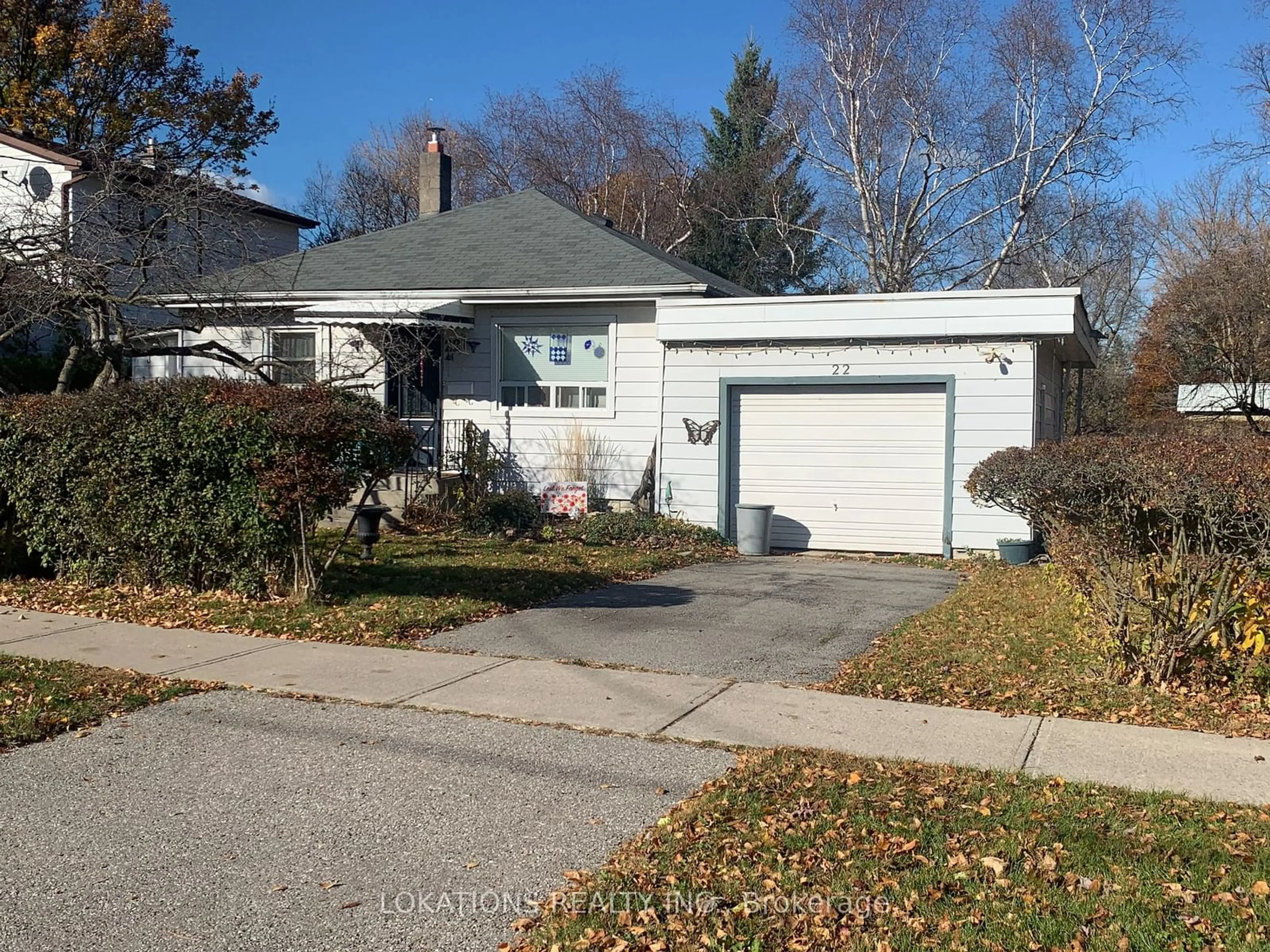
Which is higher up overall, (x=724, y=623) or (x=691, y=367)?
(x=691, y=367)

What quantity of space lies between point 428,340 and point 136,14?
18.8 m

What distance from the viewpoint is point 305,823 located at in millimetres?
4832

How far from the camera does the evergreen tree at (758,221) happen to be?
112 ft

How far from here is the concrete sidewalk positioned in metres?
5.61

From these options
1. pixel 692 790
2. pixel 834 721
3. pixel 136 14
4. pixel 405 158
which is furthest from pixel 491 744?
pixel 405 158

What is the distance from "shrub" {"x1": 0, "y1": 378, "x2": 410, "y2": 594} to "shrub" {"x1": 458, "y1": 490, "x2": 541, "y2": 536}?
15.6 feet

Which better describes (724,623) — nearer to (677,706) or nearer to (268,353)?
(677,706)

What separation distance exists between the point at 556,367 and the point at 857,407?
467cm

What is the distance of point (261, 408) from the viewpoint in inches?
365

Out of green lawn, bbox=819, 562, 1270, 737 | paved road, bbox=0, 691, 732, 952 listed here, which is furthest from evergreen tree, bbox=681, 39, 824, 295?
paved road, bbox=0, 691, 732, 952

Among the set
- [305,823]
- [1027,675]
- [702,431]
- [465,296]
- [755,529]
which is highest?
[465,296]

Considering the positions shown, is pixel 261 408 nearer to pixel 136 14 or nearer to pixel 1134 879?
pixel 1134 879

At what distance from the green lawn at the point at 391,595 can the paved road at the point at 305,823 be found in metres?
2.32

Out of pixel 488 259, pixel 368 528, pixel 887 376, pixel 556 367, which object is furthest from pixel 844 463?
pixel 488 259
